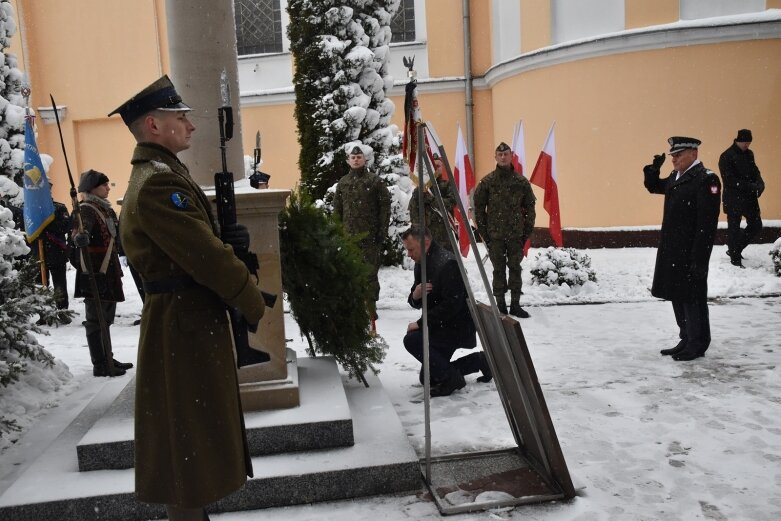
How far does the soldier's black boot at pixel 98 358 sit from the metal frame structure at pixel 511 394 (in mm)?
3723

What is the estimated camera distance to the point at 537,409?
371cm

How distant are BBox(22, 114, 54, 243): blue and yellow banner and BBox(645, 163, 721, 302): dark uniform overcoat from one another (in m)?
5.93

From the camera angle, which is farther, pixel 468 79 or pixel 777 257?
pixel 468 79

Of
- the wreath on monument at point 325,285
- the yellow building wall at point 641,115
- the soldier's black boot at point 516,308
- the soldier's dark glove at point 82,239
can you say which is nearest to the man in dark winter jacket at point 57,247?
the soldier's dark glove at point 82,239

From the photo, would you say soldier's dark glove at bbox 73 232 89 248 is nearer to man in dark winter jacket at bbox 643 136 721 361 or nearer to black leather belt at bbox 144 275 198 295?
black leather belt at bbox 144 275 198 295

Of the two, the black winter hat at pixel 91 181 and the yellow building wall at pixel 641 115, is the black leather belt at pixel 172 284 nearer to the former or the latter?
the black winter hat at pixel 91 181

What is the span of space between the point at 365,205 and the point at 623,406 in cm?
423

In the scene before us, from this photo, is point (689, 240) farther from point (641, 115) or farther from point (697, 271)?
point (641, 115)

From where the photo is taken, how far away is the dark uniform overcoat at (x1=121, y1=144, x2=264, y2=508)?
2693 millimetres

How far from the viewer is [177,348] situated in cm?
275

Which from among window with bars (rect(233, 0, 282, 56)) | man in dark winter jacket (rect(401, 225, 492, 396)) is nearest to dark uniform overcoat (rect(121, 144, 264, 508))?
man in dark winter jacket (rect(401, 225, 492, 396))

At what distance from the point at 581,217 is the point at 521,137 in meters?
3.62

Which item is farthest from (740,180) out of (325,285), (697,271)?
(325,285)

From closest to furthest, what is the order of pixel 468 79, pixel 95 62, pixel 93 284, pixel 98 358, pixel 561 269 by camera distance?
pixel 93 284
pixel 98 358
pixel 561 269
pixel 468 79
pixel 95 62
